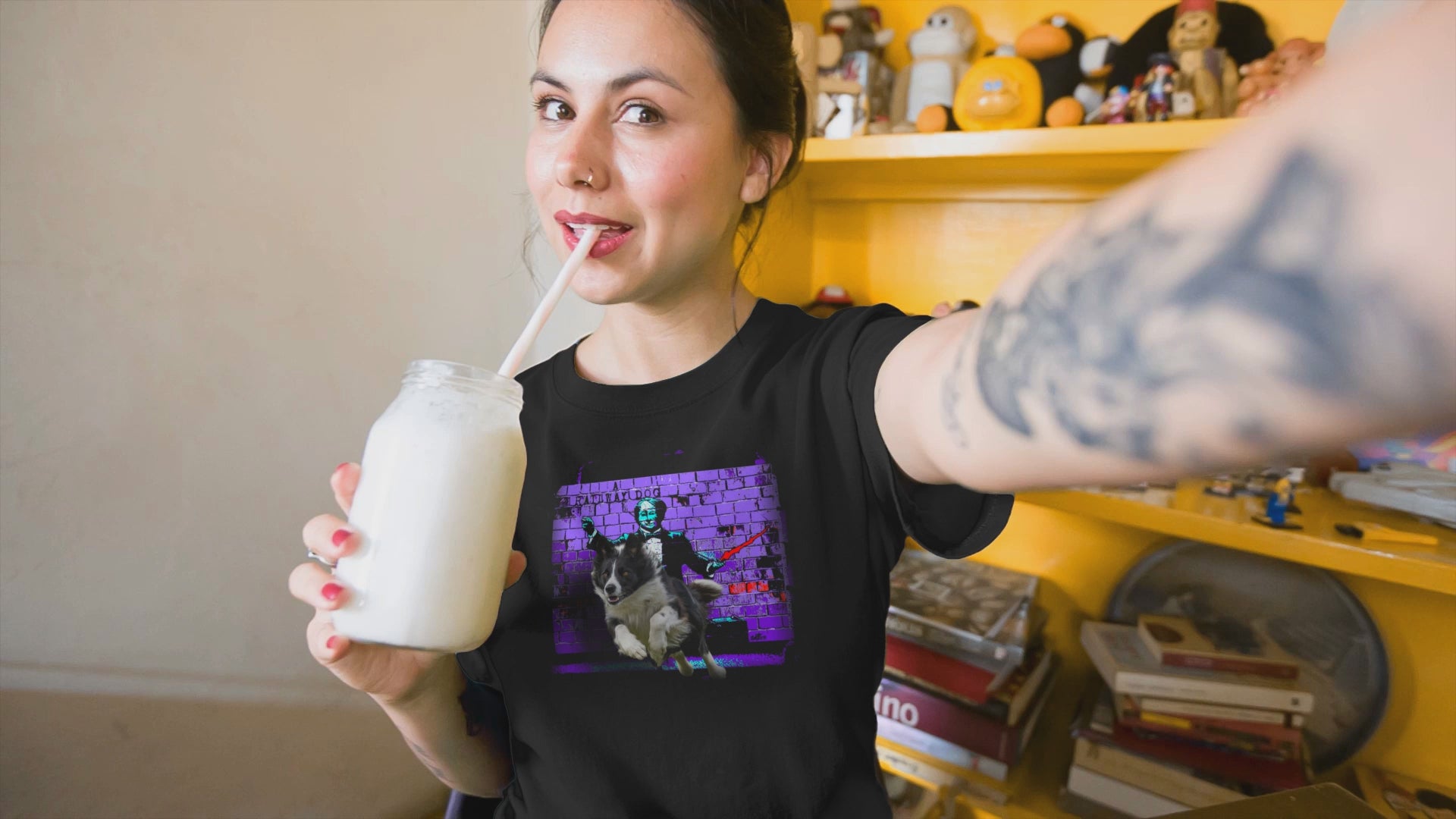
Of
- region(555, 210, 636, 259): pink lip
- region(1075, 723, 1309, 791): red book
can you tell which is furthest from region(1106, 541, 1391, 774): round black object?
region(555, 210, 636, 259): pink lip

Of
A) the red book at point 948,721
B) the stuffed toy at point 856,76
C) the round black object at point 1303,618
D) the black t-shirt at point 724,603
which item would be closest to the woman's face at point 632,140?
the black t-shirt at point 724,603

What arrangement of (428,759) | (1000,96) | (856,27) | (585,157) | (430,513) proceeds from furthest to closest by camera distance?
(856,27)
(1000,96)
(428,759)
(585,157)
(430,513)

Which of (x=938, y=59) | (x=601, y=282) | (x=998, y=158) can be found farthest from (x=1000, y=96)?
(x=601, y=282)

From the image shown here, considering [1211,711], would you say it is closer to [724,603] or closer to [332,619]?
[724,603]

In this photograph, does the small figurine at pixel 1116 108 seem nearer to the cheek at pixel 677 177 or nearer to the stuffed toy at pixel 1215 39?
the stuffed toy at pixel 1215 39

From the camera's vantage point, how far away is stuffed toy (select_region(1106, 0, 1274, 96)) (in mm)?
1110

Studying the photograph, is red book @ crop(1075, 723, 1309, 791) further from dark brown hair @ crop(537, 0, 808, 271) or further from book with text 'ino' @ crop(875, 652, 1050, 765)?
dark brown hair @ crop(537, 0, 808, 271)

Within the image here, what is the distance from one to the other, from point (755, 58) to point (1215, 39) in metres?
0.86

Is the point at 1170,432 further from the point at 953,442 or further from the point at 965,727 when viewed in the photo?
the point at 965,727

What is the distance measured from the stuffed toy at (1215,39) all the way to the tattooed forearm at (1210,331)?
1.13m

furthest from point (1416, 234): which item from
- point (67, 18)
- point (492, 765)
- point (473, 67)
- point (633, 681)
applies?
point (473, 67)

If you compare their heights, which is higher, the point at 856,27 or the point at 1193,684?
the point at 856,27

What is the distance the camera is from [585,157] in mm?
687

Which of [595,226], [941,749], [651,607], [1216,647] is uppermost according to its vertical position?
[595,226]
